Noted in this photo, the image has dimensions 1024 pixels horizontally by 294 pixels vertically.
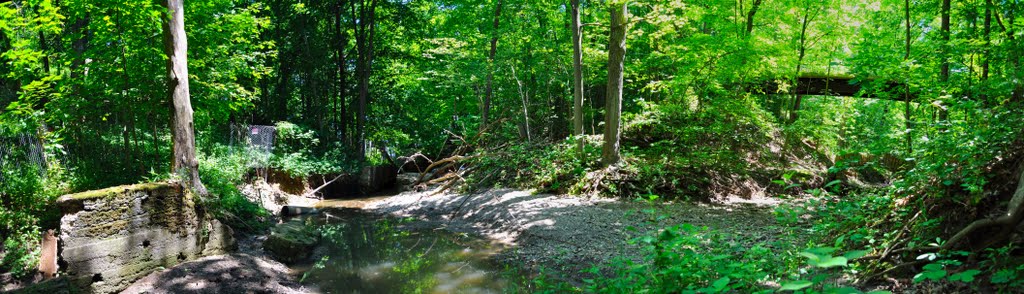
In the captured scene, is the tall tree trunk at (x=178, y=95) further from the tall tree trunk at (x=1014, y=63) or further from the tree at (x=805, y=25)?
the tree at (x=805, y=25)

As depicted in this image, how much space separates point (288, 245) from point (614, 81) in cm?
685

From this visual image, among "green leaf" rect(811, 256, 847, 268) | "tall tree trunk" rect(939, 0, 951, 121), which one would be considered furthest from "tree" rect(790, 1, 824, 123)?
"green leaf" rect(811, 256, 847, 268)

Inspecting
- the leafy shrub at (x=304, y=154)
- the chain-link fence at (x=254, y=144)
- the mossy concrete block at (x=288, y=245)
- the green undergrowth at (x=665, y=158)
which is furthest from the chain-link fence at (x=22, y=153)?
the green undergrowth at (x=665, y=158)

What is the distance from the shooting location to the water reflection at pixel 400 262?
20.7 ft

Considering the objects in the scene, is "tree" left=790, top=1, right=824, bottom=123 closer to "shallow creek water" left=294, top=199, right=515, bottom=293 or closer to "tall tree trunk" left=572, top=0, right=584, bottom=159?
"tall tree trunk" left=572, top=0, right=584, bottom=159

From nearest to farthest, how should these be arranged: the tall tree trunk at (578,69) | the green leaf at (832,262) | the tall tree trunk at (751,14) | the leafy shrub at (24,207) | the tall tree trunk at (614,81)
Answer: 1. the green leaf at (832,262)
2. the leafy shrub at (24,207)
3. the tall tree trunk at (614,81)
4. the tall tree trunk at (578,69)
5. the tall tree trunk at (751,14)

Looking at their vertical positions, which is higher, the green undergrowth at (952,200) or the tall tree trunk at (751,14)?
the tall tree trunk at (751,14)

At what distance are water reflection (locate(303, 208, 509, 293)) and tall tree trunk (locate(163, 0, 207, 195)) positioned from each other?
249 cm

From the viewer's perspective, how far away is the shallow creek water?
632 centimetres

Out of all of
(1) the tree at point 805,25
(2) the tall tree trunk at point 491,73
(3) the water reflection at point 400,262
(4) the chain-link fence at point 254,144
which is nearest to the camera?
(3) the water reflection at point 400,262

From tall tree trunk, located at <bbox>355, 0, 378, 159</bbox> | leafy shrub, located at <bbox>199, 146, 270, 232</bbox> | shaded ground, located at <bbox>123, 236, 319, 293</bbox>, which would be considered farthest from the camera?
tall tree trunk, located at <bbox>355, 0, 378, 159</bbox>

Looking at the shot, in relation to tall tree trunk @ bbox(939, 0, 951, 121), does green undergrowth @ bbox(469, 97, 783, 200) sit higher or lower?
lower

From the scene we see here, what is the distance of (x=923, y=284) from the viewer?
3592 millimetres

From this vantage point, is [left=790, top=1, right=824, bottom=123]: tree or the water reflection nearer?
the water reflection
